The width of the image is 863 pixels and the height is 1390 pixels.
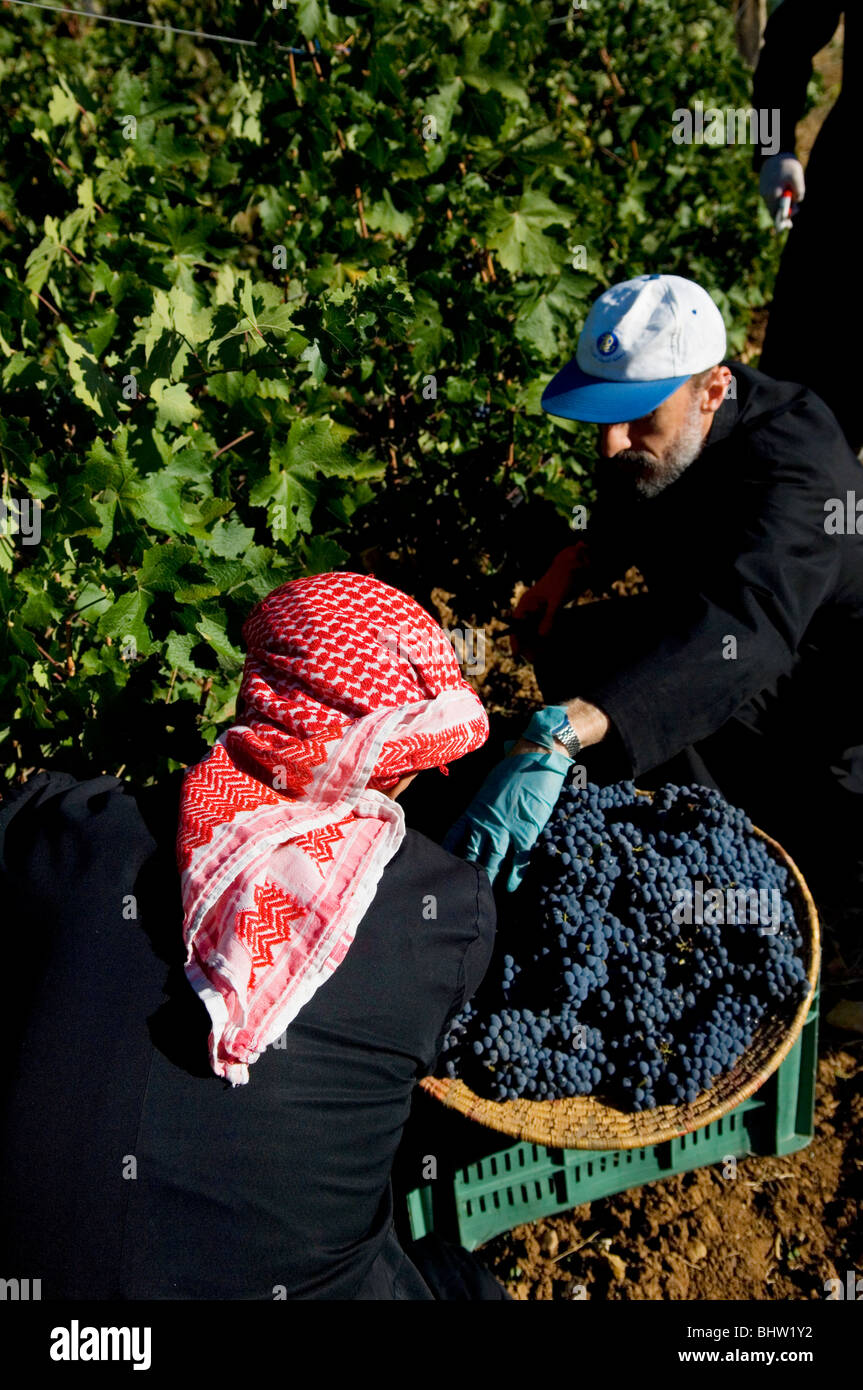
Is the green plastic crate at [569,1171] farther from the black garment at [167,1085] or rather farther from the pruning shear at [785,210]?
the pruning shear at [785,210]

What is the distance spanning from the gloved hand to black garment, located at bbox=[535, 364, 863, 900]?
153cm

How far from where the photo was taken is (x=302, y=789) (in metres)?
1.53

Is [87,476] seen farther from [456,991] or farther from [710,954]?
[710,954]

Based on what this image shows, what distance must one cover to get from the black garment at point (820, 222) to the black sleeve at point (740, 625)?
5.14ft

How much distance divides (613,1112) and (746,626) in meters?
1.13

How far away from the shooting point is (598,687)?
2271 mm

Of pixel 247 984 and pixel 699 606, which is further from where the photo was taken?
pixel 699 606

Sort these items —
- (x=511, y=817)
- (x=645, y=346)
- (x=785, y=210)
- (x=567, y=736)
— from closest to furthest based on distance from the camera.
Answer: (x=511, y=817), (x=567, y=736), (x=645, y=346), (x=785, y=210)

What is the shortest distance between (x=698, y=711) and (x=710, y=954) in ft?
2.02

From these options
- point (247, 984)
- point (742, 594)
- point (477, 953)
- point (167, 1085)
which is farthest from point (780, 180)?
point (167, 1085)

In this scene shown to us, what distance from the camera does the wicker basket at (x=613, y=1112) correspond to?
182 cm

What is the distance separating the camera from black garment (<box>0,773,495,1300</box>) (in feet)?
4.30

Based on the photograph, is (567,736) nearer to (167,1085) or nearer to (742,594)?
(742,594)
